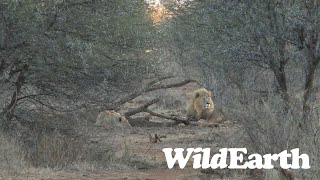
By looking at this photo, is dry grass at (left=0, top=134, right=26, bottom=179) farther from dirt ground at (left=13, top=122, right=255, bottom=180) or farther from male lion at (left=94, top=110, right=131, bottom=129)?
male lion at (left=94, top=110, right=131, bottom=129)

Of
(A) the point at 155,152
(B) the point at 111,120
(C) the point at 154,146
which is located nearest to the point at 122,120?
(B) the point at 111,120

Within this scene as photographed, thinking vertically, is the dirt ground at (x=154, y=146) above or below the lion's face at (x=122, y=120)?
below

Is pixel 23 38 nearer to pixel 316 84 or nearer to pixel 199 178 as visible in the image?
pixel 199 178

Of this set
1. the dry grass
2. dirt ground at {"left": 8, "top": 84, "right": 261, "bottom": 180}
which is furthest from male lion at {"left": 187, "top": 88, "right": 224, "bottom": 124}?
the dry grass

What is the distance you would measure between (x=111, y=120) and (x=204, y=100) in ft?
13.0

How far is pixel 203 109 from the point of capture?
22719mm

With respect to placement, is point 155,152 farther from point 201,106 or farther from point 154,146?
point 201,106

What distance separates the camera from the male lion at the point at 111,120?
64.2ft

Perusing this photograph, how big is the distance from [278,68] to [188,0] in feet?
13.0

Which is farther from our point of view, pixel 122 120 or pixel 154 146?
pixel 122 120

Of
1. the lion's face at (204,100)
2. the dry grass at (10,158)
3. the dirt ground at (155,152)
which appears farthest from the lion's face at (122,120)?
the dry grass at (10,158)

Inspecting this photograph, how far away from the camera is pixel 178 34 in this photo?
70.9 feet

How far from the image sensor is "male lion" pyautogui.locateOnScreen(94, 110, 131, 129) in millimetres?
19559

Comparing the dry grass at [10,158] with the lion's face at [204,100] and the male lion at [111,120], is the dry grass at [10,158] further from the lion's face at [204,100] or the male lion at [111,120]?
the lion's face at [204,100]
